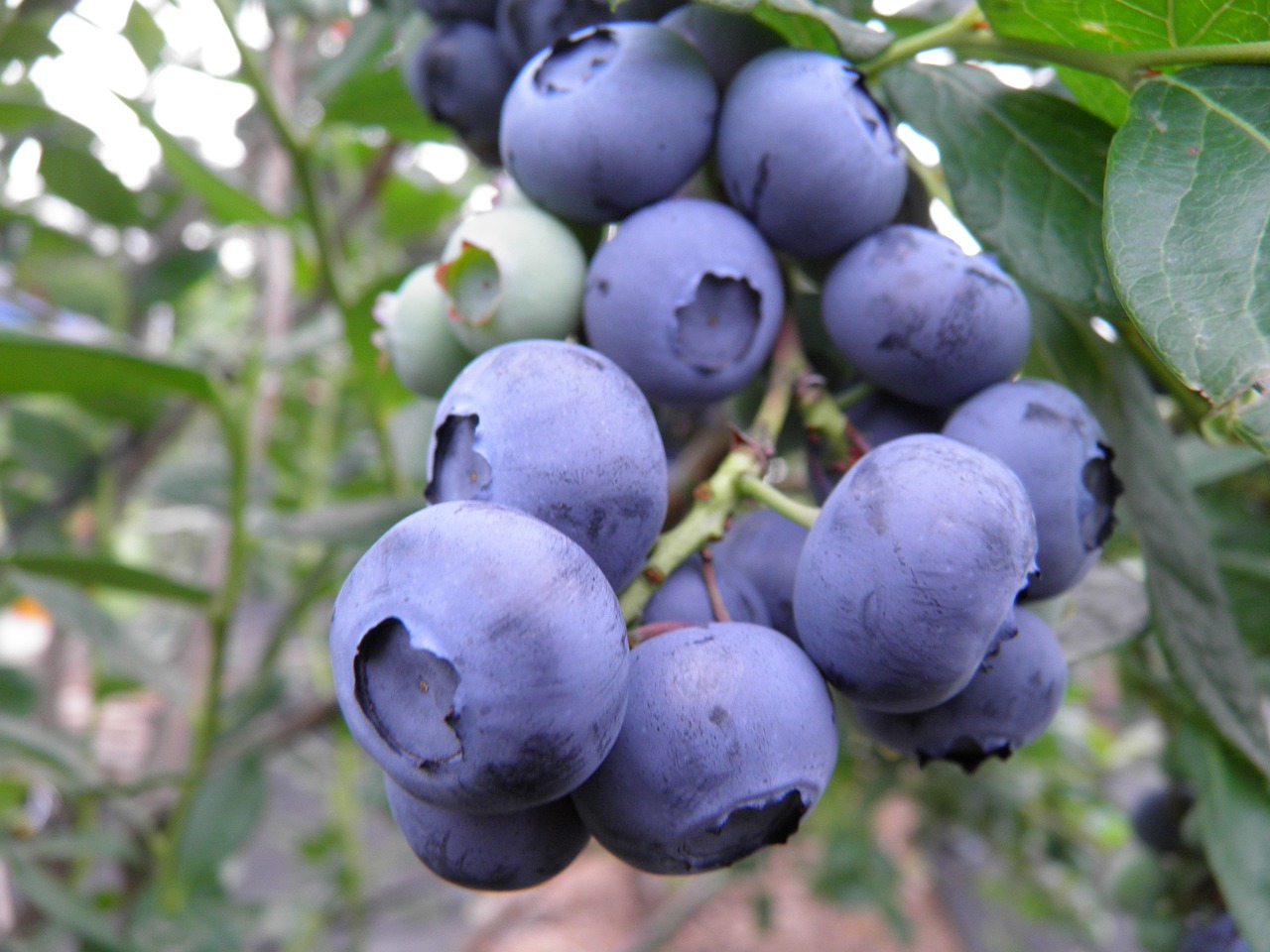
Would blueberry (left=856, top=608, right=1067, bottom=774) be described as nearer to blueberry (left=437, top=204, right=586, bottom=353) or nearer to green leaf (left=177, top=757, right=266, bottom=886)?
blueberry (left=437, top=204, right=586, bottom=353)

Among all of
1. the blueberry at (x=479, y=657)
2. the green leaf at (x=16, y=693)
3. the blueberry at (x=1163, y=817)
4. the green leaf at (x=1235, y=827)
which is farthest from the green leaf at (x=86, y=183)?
the blueberry at (x=1163, y=817)

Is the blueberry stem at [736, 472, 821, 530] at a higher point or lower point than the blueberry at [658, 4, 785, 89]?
lower

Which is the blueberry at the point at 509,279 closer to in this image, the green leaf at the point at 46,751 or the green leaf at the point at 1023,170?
the green leaf at the point at 1023,170

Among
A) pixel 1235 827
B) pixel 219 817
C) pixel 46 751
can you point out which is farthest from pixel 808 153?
pixel 219 817

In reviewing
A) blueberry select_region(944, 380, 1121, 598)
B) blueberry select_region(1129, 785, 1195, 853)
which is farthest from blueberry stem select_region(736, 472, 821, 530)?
blueberry select_region(1129, 785, 1195, 853)

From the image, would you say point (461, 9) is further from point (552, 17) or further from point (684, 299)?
point (684, 299)

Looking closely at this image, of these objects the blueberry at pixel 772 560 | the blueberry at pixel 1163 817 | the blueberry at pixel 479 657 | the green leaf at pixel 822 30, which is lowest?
the blueberry at pixel 1163 817
